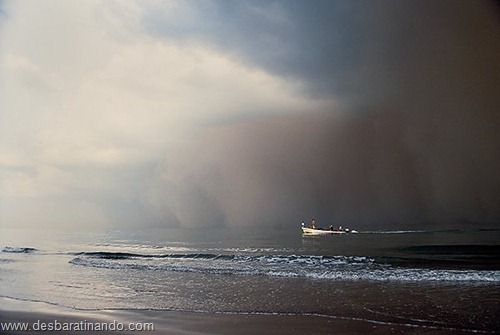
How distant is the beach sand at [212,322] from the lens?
8141 mm

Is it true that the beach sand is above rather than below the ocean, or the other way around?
above

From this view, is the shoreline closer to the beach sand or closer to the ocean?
the beach sand

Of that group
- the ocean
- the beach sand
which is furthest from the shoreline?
the ocean

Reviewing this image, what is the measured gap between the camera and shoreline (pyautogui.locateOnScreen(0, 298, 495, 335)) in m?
8.16

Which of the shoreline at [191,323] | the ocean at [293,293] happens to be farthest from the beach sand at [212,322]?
the ocean at [293,293]

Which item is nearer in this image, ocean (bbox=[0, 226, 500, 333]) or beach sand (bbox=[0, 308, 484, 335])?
beach sand (bbox=[0, 308, 484, 335])

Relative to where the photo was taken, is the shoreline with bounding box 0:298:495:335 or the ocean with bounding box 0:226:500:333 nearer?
the shoreline with bounding box 0:298:495:335

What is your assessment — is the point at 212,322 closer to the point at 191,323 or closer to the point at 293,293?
the point at 191,323

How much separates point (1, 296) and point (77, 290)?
2.21 m

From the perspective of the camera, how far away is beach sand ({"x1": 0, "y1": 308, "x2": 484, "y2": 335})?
320 inches

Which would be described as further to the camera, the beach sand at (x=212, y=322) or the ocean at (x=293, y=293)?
the ocean at (x=293, y=293)

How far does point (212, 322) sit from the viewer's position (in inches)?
358

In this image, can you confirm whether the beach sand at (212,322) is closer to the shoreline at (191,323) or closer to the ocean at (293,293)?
the shoreline at (191,323)

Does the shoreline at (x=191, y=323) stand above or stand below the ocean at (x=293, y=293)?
above
